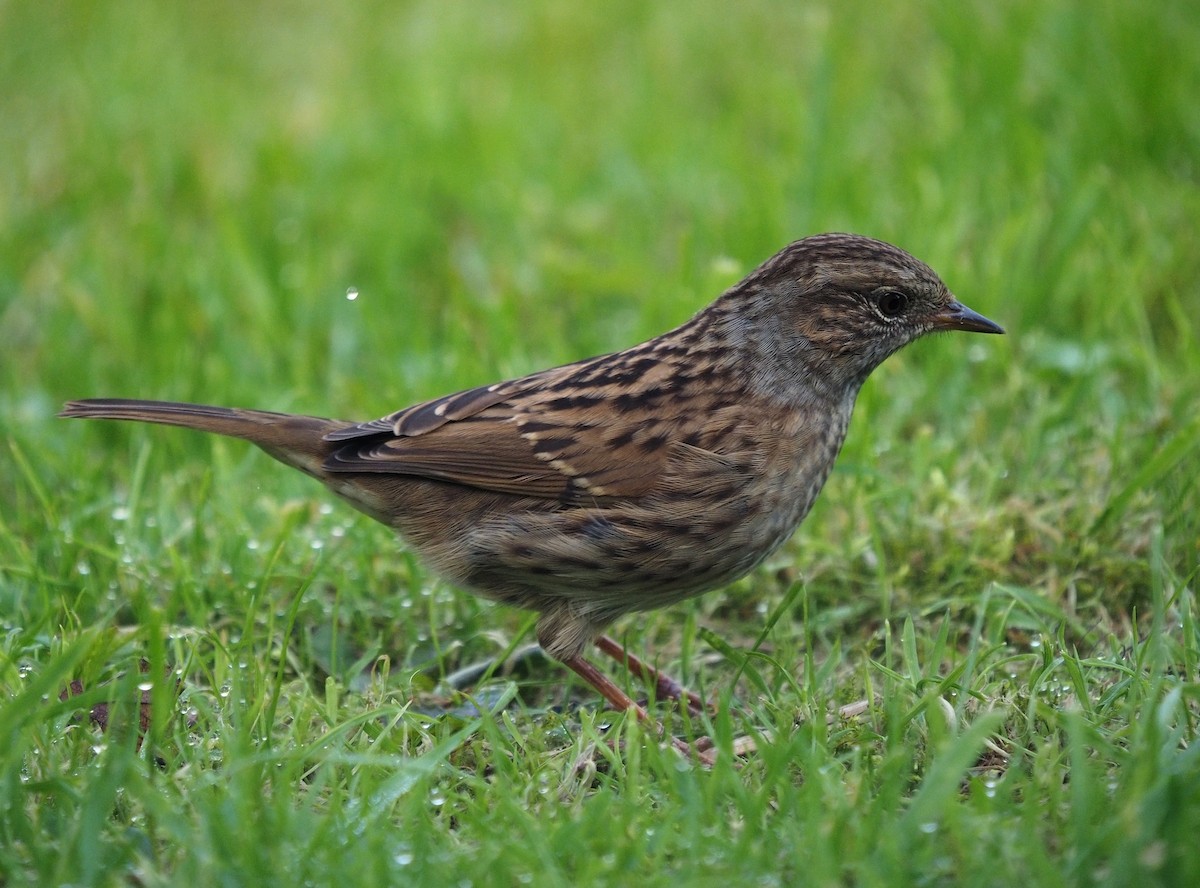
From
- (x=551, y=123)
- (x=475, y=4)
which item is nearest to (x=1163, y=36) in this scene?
(x=551, y=123)

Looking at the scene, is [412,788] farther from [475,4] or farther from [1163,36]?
[475,4]

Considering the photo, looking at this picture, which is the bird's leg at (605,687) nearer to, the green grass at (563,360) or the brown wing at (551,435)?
the green grass at (563,360)

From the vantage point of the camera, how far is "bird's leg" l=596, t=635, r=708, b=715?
4551 millimetres

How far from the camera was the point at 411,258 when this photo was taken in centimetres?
752

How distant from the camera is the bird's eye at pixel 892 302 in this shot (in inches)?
184

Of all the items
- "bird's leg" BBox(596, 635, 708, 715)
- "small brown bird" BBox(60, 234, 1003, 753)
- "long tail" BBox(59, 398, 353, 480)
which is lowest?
"bird's leg" BBox(596, 635, 708, 715)

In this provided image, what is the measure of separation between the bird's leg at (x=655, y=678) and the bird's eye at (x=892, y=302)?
1.36m

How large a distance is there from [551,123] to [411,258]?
5.17 feet

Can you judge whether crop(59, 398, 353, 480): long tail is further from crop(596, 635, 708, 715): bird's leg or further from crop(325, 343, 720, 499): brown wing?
crop(596, 635, 708, 715): bird's leg

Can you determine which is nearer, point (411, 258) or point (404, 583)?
point (404, 583)

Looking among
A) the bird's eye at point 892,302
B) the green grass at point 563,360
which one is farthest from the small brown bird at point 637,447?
the green grass at point 563,360

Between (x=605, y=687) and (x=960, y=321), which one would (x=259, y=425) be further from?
(x=960, y=321)

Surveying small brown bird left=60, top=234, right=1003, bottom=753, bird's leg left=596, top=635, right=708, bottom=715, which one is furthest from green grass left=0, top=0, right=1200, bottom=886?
small brown bird left=60, top=234, right=1003, bottom=753

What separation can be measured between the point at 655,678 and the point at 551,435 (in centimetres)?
83
